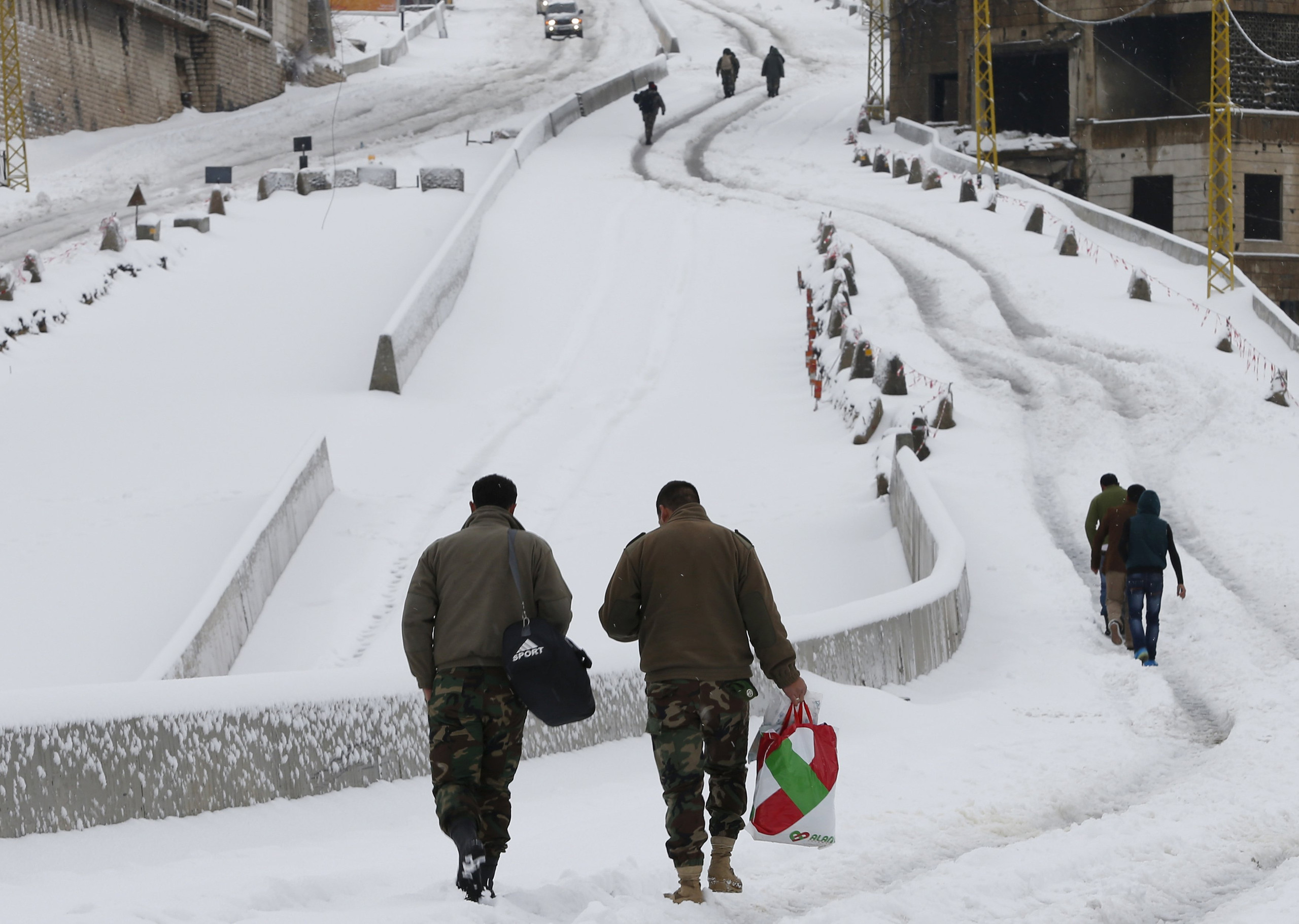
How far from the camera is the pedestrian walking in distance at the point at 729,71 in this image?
171 ft

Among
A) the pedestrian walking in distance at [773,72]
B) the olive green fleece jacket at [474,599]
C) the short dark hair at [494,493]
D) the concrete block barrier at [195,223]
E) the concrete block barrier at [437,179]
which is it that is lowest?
the olive green fleece jacket at [474,599]

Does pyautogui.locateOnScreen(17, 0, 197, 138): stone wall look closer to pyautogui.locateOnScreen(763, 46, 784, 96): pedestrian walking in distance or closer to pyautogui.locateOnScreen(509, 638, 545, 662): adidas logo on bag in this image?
pyautogui.locateOnScreen(763, 46, 784, 96): pedestrian walking in distance

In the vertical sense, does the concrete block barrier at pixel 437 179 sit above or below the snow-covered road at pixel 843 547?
above

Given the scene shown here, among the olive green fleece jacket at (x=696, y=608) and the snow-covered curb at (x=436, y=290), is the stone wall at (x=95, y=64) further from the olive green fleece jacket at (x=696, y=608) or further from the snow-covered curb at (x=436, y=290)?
the olive green fleece jacket at (x=696, y=608)

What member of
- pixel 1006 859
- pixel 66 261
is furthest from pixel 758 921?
pixel 66 261

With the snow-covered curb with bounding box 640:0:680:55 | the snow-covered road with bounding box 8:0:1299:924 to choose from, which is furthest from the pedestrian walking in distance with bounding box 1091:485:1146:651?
the snow-covered curb with bounding box 640:0:680:55

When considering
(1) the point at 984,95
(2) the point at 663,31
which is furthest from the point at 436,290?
(2) the point at 663,31

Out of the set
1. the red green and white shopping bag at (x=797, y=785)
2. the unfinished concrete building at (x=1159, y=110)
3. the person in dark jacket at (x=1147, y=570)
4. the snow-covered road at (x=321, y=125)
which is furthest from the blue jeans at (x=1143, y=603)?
the unfinished concrete building at (x=1159, y=110)

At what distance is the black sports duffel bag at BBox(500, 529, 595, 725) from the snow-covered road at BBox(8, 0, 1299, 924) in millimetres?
723

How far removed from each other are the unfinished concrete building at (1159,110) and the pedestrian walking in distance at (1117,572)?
31598 mm

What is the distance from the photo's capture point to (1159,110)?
48.8 meters

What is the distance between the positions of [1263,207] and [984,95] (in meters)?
9.03

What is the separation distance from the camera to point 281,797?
7086 millimetres

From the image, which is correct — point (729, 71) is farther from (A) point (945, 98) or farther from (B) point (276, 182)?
(B) point (276, 182)
